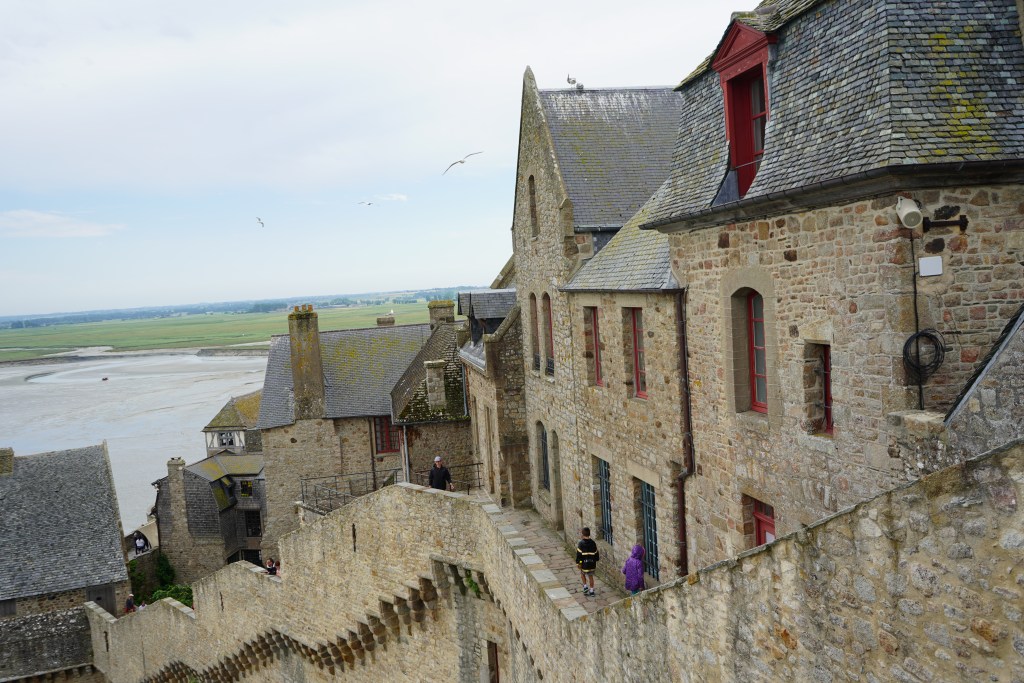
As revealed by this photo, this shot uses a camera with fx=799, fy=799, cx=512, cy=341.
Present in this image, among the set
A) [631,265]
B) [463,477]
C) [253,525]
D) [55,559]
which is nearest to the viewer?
[631,265]

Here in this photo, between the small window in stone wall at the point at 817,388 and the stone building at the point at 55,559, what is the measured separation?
27079 mm

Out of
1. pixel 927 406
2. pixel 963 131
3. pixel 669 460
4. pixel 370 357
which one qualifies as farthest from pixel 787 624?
pixel 370 357

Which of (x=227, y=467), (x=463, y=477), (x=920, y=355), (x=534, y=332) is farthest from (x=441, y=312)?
(x=920, y=355)

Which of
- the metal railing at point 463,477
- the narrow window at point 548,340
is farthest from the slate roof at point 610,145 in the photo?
the metal railing at point 463,477

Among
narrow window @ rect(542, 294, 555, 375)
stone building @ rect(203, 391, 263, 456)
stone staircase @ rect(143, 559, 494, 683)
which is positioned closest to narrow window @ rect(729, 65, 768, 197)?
narrow window @ rect(542, 294, 555, 375)

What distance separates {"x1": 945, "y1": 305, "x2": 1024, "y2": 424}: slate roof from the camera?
6.33 metres

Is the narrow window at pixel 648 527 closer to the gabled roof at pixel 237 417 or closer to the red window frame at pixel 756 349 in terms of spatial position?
the red window frame at pixel 756 349

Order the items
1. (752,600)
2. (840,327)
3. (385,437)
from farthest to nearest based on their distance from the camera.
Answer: (385,437) < (840,327) < (752,600)

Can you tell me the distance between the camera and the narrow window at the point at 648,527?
478 inches

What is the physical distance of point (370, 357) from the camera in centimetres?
3177

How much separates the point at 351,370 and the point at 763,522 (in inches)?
923

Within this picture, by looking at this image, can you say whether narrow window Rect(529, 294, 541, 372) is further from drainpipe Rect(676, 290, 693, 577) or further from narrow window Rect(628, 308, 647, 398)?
drainpipe Rect(676, 290, 693, 577)

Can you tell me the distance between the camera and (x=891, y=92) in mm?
7043

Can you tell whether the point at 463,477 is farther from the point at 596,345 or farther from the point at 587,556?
the point at 587,556
